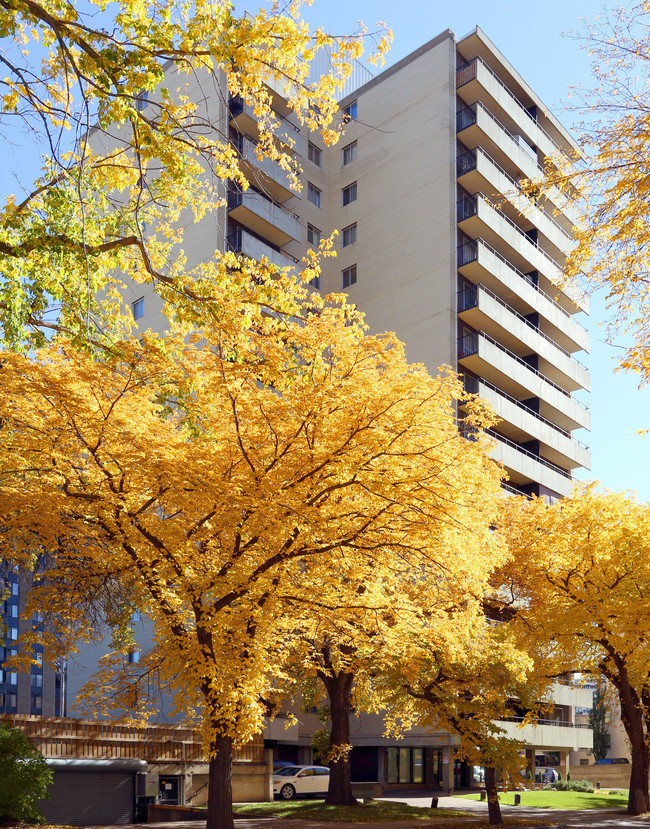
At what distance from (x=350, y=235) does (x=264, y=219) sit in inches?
372

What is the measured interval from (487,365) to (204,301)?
39125 millimetres

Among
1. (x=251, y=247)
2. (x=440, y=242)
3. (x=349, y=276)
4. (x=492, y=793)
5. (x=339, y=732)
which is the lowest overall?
(x=492, y=793)

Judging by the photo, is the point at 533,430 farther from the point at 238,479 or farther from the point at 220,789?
the point at 238,479

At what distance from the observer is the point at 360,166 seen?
5638 cm

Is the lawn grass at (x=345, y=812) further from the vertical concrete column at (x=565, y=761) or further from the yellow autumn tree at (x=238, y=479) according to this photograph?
the vertical concrete column at (x=565, y=761)

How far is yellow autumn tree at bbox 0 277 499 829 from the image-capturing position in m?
15.0

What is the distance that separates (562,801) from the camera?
37844mm

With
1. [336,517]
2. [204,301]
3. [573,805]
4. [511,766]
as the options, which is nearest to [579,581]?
[511,766]

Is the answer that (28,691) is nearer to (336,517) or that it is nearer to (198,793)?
(198,793)

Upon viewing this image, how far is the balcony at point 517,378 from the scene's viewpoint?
163 feet

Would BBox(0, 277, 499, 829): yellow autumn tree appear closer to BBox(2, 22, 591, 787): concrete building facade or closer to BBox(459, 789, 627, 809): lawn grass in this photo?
BBox(459, 789, 627, 809): lawn grass

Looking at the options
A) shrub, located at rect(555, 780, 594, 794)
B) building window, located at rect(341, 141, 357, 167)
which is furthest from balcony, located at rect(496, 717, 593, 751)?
building window, located at rect(341, 141, 357, 167)

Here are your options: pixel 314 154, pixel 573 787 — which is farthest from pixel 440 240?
pixel 573 787

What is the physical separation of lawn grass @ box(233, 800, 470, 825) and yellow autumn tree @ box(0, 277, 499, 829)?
29.6ft
